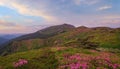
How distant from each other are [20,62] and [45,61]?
14.8ft

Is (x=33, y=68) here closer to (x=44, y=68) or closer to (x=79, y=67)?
(x=44, y=68)

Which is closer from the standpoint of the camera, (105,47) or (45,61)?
(45,61)

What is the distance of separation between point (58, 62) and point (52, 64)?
110 cm

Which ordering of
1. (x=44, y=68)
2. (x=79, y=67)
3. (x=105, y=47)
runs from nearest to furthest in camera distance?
(x=79, y=67) < (x=44, y=68) < (x=105, y=47)

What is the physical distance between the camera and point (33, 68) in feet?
107

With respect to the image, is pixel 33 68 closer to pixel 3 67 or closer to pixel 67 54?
pixel 3 67

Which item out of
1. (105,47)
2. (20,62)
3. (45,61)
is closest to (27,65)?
(20,62)

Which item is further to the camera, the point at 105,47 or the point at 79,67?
the point at 105,47

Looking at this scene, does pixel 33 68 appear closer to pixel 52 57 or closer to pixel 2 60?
pixel 52 57

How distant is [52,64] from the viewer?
33406mm

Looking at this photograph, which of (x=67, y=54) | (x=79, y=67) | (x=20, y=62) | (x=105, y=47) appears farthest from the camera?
(x=105, y=47)

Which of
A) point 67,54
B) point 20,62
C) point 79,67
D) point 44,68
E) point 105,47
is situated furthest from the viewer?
point 105,47

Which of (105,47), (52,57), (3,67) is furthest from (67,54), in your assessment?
(105,47)

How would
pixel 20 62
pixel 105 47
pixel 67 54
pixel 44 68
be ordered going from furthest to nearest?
pixel 105 47 < pixel 67 54 < pixel 20 62 < pixel 44 68
